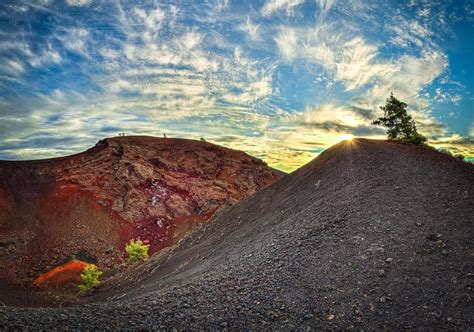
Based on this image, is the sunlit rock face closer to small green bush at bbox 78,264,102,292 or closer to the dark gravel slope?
small green bush at bbox 78,264,102,292

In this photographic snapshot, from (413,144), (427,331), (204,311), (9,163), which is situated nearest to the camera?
(427,331)

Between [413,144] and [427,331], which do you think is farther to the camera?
[413,144]

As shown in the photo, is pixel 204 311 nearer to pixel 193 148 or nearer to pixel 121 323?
pixel 121 323

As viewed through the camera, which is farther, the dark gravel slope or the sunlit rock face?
the sunlit rock face

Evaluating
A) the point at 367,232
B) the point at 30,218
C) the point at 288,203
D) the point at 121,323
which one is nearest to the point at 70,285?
the point at 30,218

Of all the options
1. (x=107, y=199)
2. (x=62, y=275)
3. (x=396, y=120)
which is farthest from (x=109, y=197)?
(x=396, y=120)

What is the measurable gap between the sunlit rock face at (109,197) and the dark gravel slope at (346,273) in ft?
84.0

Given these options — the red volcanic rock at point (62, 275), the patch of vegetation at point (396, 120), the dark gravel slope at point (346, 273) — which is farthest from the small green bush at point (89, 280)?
the patch of vegetation at point (396, 120)

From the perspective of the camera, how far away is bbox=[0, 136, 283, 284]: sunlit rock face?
99.5 feet

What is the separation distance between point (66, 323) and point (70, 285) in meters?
23.2

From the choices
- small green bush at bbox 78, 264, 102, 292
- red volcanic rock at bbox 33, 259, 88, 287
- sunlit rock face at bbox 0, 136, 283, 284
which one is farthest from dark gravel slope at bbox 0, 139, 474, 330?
sunlit rock face at bbox 0, 136, 283, 284

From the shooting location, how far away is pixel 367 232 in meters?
8.08

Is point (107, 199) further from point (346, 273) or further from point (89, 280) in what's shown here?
point (346, 273)

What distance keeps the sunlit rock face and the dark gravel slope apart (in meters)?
25.6
